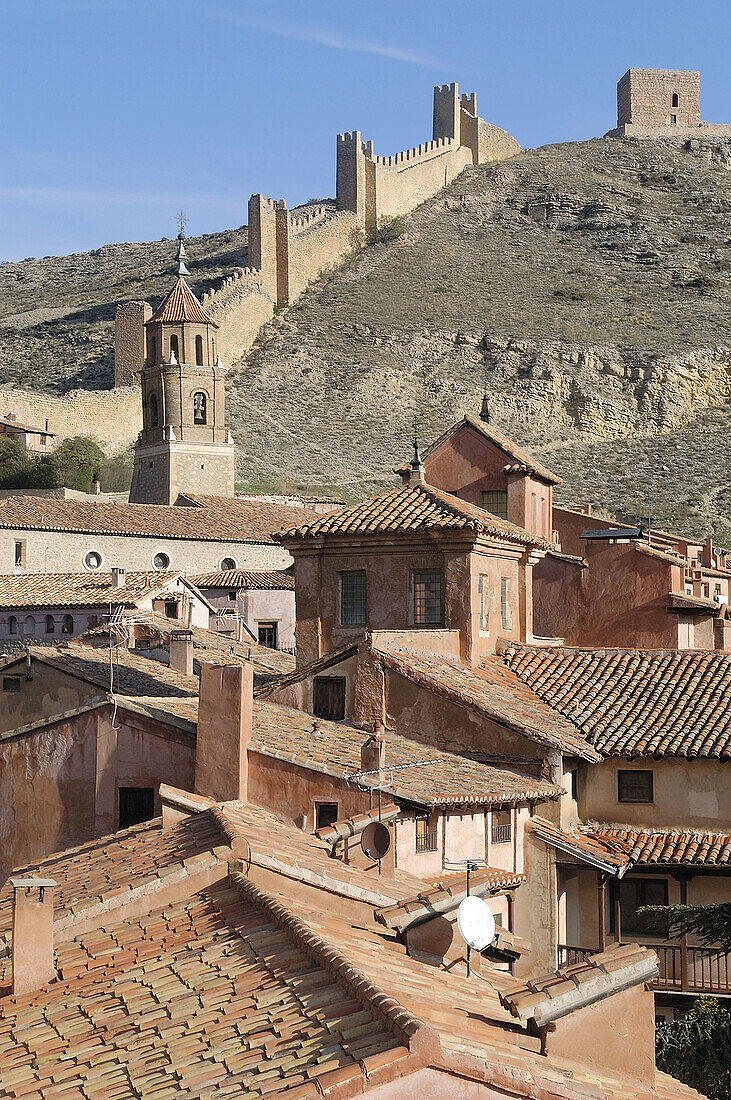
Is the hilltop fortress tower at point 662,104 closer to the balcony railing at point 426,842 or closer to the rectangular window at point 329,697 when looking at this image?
the rectangular window at point 329,697

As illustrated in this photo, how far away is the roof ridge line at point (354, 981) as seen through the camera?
6.61 m

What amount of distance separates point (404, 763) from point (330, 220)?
81081 millimetres

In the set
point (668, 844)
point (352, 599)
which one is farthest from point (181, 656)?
point (668, 844)

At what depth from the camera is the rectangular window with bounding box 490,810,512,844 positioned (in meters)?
17.2

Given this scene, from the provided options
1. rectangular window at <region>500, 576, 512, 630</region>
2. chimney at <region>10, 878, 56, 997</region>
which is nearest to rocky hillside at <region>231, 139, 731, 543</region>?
rectangular window at <region>500, 576, 512, 630</region>

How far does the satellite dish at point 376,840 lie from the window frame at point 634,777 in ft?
26.1

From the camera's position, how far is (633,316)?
9100 centimetres

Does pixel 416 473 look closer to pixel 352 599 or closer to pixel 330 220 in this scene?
pixel 352 599

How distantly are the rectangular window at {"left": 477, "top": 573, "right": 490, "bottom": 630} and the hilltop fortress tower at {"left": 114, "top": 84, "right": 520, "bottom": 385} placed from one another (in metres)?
58.2

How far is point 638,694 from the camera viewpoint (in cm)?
2127

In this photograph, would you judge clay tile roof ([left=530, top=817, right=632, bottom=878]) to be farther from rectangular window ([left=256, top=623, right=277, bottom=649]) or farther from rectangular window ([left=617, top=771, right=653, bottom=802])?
rectangular window ([left=256, top=623, right=277, bottom=649])

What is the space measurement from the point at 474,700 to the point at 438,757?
3.24 ft

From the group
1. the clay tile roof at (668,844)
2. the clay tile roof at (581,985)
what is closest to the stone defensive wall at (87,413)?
the clay tile roof at (668,844)

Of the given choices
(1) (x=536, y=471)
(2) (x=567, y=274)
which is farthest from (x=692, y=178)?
(1) (x=536, y=471)
